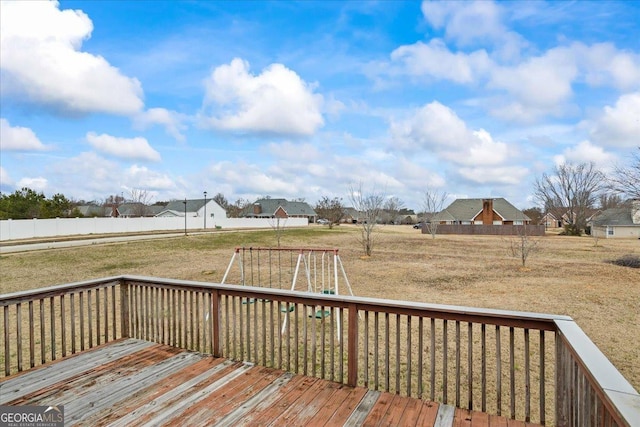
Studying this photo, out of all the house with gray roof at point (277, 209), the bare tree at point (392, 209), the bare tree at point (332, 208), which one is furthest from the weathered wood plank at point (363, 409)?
the house with gray roof at point (277, 209)

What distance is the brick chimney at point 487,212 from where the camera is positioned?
132 ft

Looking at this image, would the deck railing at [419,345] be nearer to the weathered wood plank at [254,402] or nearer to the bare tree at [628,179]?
the weathered wood plank at [254,402]

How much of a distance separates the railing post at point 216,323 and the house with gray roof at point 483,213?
38201mm

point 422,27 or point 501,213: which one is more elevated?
point 422,27

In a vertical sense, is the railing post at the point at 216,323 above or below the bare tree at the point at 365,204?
below

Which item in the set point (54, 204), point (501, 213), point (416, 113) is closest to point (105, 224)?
point (54, 204)

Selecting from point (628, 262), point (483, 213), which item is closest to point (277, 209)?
point (483, 213)

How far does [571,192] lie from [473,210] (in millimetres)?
10153

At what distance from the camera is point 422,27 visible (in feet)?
36.6

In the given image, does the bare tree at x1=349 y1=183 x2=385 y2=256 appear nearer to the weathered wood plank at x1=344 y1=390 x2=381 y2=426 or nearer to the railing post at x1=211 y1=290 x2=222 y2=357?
the railing post at x1=211 y1=290 x2=222 y2=357

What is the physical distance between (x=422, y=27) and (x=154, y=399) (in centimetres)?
1243

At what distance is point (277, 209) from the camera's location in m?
60.3

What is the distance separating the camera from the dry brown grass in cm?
695

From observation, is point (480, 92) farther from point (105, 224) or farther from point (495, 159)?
point (105, 224)
